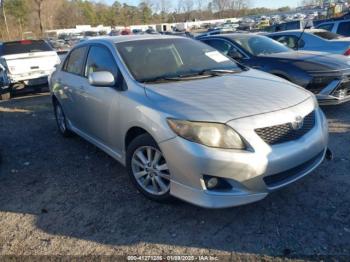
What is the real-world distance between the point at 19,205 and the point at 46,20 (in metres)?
70.3

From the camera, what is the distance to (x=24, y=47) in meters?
10.2

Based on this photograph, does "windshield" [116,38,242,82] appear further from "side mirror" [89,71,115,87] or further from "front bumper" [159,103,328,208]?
"front bumper" [159,103,328,208]

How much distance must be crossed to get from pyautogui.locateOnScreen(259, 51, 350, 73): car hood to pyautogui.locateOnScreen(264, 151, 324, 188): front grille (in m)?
3.05

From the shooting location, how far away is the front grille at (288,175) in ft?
9.95

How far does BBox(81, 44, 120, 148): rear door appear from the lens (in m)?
3.90

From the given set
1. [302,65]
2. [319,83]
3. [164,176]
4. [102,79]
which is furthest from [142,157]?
[302,65]

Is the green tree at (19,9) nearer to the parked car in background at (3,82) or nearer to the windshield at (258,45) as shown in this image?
the parked car in background at (3,82)

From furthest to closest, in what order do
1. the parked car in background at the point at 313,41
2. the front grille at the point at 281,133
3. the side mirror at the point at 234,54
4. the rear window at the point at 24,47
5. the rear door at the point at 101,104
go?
the rear window at the point at 24,47 → the parked car in background at the point at 313,41 → the side mirror at the point at 234,54 → the rear door at the point at 101,104 → the front grille at the point at 281,133

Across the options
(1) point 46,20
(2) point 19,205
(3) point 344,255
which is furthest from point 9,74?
(1) point 46,20

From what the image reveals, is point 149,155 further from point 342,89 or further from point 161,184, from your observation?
point 342,89

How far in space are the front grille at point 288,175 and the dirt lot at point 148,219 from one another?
1.11ft

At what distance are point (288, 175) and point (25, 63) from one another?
866 centimetres

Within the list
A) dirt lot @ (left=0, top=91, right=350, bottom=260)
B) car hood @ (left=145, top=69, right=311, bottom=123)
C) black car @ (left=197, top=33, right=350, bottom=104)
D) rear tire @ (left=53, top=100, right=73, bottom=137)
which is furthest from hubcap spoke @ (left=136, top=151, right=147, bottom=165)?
black car @ (left=197, top=33, right=350, bottom=104)

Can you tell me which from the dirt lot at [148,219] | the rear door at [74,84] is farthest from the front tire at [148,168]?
the rear door at [74,84]
